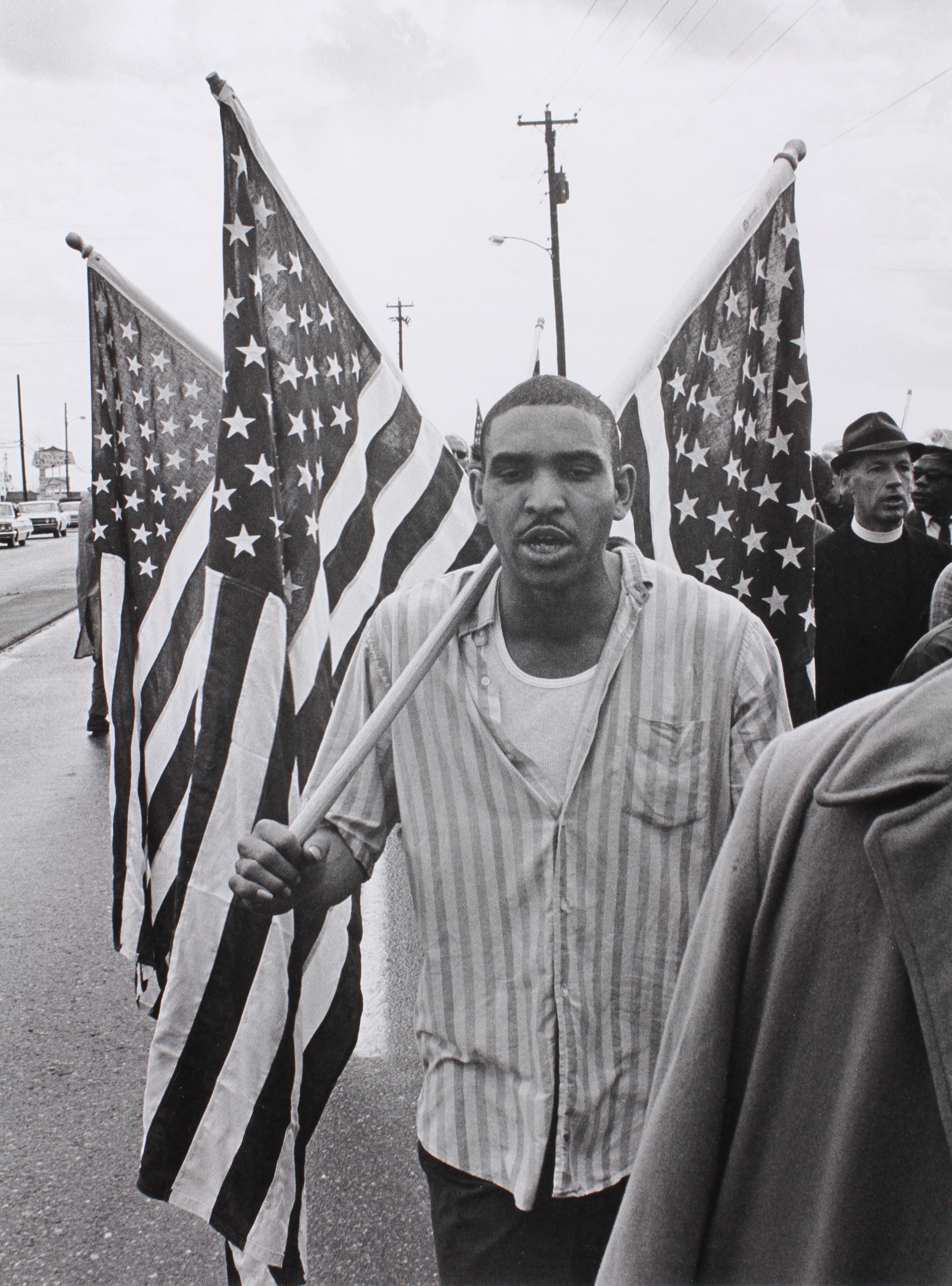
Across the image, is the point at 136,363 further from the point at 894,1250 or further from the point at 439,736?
the point at 894,1250

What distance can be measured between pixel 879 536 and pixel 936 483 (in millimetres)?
1344

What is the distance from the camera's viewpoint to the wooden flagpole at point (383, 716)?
1.84 meters

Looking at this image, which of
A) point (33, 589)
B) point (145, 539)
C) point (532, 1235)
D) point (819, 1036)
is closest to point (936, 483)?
point (145, 539)

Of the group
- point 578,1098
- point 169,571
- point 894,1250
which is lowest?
point 578,1098

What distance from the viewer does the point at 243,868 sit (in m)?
1.77

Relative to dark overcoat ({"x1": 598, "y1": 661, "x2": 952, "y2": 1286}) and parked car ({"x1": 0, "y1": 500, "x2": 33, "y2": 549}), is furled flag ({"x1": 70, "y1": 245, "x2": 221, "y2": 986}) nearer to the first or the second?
dark overcoat ({"x1": 598, "y1": 661, "x2": 952, "y2": 1286})

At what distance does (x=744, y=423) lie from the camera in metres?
3.18

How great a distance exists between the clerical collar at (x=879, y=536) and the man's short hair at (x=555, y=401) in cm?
311

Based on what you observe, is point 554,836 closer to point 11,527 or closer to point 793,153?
point 793,153

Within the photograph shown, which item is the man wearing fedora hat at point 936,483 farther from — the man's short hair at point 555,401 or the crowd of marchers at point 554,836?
the man's short hair at point 555,401

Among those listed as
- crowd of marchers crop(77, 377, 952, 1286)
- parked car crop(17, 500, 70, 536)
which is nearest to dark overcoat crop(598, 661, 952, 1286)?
crowd of marchers crop(77, 377, 952, 1286)

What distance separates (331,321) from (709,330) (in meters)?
1.12

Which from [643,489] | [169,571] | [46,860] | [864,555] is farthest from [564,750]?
[46,860]

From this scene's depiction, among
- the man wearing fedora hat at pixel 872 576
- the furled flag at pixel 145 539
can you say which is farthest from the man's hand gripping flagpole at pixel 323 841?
the man wearing fedora hat at pixel 872 576
